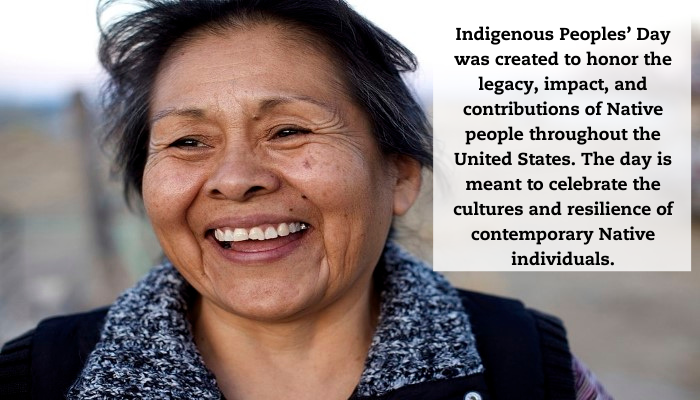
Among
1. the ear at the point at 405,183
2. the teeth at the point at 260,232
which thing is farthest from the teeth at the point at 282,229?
the ear at the point at 405,183

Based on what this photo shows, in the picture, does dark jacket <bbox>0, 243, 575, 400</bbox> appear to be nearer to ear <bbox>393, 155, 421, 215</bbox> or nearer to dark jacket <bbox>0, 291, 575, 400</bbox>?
dark jacket <bbox>0, 291, 575, 400</bbox>

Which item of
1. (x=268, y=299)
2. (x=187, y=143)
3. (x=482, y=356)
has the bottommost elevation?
(x=482, y=356)

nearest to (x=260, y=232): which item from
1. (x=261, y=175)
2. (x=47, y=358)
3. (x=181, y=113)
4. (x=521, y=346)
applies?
(x=261, y=175)

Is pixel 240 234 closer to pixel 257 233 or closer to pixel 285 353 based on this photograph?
pixel 257 233

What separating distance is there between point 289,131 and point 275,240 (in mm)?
301

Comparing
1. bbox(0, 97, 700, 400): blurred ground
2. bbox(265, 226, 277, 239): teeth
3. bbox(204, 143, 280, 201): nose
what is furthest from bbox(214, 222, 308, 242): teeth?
bbox(0, 97, 700, 400): blurred ground

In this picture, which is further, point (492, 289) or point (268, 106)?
point (492, 289)

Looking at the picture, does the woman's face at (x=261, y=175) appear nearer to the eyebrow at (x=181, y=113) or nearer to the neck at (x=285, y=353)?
the eyebrow at (x=181, y=113)

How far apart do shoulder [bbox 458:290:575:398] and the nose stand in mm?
862

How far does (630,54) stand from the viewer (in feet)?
8.59

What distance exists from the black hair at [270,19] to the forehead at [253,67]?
0.13 feet

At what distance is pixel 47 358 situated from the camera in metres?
1.97

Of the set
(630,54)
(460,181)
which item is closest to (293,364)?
(460,181)

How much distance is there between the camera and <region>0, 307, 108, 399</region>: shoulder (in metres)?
1.91
